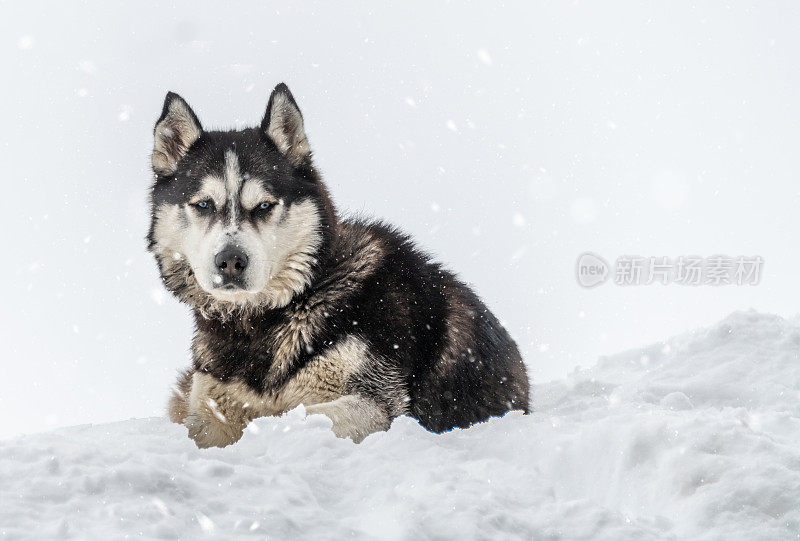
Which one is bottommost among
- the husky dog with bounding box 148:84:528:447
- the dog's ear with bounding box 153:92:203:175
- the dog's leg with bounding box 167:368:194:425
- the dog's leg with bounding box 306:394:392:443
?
the dog's leg with bounding box 167:368:194:425

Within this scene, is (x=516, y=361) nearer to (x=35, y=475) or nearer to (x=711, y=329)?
(x=711, y=329)

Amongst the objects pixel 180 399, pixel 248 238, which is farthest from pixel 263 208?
pixel 180 399

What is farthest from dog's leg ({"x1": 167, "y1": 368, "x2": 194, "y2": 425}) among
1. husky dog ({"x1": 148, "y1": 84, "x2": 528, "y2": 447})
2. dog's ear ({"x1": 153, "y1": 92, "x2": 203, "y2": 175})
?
dog's ear ({"x1": 153, "y1": 92, "x2": 203, "y2": 175})

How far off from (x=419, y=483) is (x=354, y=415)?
1357 millimetres

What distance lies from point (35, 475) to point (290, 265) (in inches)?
91.3

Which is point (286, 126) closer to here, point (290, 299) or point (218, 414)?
point (290, 299)

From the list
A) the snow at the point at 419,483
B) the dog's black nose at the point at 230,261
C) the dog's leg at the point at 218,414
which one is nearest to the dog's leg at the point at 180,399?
the dog's leg at the point at 218,414

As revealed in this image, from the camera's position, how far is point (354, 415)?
4.43 meters

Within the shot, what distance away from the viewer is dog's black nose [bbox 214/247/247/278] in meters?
4.50

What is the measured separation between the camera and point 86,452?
3.16 meters

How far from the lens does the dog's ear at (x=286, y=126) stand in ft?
16.7

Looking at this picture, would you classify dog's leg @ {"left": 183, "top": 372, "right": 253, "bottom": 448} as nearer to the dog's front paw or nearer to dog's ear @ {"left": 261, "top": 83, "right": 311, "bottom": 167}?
the dog's front paw

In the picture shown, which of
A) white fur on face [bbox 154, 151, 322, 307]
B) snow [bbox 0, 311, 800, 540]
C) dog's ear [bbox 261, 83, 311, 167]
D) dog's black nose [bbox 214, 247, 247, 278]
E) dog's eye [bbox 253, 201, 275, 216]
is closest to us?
snow [bbox 0, 311, 800, 540]

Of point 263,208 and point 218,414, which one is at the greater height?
point 263,208
